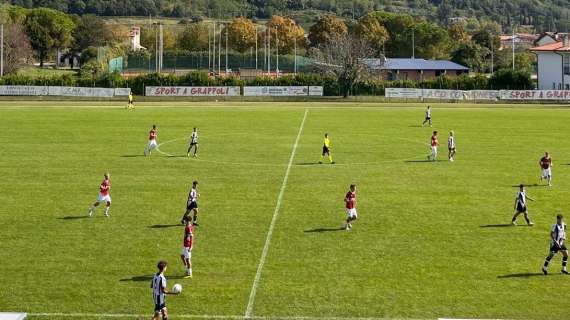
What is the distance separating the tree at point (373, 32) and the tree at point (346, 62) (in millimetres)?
51903

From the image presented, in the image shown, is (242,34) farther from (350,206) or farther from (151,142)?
(350,206)

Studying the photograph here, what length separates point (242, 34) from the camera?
191125mm

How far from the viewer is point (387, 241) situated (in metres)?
28.9

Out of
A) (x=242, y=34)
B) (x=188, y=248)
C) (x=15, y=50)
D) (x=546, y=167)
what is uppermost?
(x=242, y=34)

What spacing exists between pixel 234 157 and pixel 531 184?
18.1 m

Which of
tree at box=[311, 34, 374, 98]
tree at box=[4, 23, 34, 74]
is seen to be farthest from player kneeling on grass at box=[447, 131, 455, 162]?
tree at box=[4, 23, 34, 74]

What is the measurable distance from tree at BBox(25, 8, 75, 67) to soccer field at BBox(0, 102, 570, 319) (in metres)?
117

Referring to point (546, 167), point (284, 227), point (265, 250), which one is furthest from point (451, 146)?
point (265, 250)

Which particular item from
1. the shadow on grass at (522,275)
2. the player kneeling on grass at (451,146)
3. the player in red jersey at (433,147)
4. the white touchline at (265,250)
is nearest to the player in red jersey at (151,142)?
the white touchline at (265,250)

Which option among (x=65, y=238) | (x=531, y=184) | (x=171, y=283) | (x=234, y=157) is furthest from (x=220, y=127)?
(x=171, y=283)

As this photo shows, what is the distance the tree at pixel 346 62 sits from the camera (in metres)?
110

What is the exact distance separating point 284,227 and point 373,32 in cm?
15470

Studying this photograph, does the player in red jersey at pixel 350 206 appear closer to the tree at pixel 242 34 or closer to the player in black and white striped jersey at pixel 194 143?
the player in black and white striped jersey at pixel 194 143

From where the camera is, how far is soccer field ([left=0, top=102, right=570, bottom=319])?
22.5 meters
